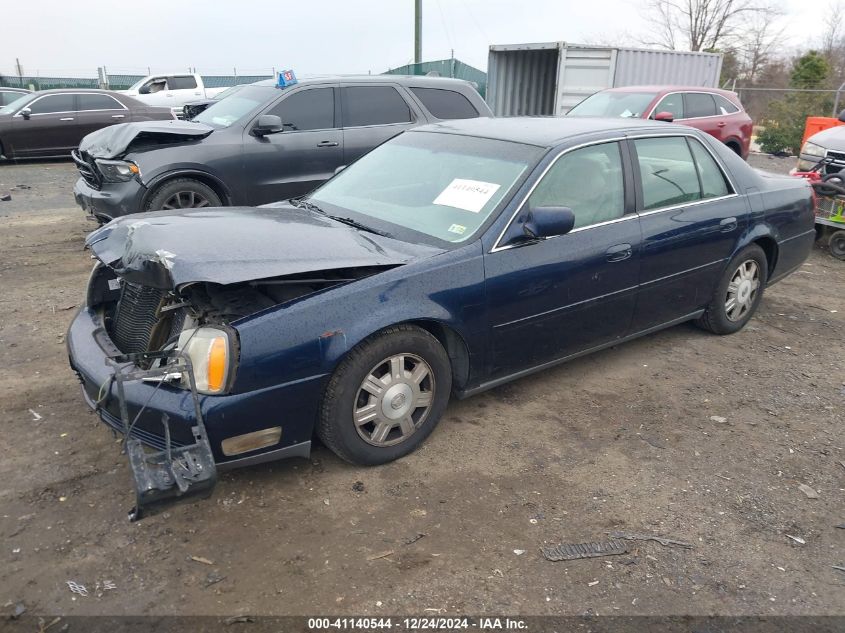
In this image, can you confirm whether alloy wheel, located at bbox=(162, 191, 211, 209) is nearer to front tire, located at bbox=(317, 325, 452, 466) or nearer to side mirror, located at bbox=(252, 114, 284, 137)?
side mirror, located at bbox=(252, 114, 284, 137)

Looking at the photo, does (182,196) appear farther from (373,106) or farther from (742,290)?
(742,290)

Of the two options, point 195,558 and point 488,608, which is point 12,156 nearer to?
point 195,558

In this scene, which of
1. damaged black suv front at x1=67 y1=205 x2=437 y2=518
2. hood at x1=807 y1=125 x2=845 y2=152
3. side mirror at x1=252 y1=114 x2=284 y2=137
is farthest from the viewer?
hood at x1=807 y1=125 x2=845 y2=152

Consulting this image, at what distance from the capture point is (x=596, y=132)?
4.17 m

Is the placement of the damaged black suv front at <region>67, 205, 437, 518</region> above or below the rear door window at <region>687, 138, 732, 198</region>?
below

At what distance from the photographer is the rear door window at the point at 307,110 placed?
724cm

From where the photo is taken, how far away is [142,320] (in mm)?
3500

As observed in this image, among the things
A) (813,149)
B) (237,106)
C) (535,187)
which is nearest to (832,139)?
(813,149)

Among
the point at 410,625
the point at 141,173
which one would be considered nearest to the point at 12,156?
the point at 141,173

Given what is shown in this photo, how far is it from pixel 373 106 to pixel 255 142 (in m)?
1.45

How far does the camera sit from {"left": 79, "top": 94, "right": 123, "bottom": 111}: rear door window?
13836 millimetres

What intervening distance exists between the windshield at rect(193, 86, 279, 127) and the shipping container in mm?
6276

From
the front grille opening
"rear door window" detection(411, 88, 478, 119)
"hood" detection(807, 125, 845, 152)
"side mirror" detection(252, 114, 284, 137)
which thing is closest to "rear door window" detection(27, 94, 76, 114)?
"side mirror" detection(252, 114, 284, 137)

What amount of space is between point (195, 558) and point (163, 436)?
1.74 feet
